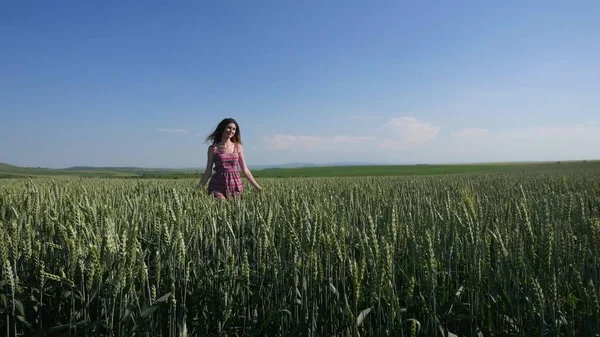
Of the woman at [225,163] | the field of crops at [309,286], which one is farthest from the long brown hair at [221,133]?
the field of crops at [309,286]

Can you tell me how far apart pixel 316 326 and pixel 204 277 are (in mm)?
748

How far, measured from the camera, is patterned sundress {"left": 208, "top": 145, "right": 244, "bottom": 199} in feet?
19.5

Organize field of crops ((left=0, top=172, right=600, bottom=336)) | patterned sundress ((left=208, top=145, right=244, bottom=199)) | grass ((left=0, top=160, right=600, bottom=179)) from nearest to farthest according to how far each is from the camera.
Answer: field of crops ((left=0, top=172, right=600, bottom=336))
patterned sundress ((left=208, top=145, right=244, bottom=199))
grass ((left=0, top=160, right=600, bottom=179))

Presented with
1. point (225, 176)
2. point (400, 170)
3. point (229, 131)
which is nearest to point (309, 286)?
point (225, 176)

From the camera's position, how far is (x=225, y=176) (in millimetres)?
5957

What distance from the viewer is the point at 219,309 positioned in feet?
6.27

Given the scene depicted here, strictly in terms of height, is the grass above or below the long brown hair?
below

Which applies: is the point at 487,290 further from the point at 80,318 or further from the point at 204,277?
the point at 80,318

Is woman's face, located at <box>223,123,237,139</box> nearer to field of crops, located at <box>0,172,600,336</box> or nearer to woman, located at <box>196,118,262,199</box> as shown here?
woman, located at <box>196,118,262,199</box>

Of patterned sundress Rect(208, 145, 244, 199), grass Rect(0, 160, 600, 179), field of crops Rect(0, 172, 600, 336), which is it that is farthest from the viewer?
grass Rect(0, 160, 600, 179)

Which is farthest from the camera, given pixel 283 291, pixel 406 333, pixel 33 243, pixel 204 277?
A: pixel 33 243

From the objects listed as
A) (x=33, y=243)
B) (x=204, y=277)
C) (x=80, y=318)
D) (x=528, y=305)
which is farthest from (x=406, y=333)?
(x=33, y=243)

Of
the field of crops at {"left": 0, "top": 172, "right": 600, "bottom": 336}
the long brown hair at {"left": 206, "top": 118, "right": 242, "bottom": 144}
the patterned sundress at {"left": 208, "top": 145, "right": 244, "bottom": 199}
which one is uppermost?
the long brown hair at {"left": 206, "top": 118, "right": 242, "bottom": 144}

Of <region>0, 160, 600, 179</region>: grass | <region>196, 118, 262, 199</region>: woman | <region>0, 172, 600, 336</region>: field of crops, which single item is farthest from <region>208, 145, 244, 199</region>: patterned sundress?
<region>0, 160, 600, 179</region>: grass
